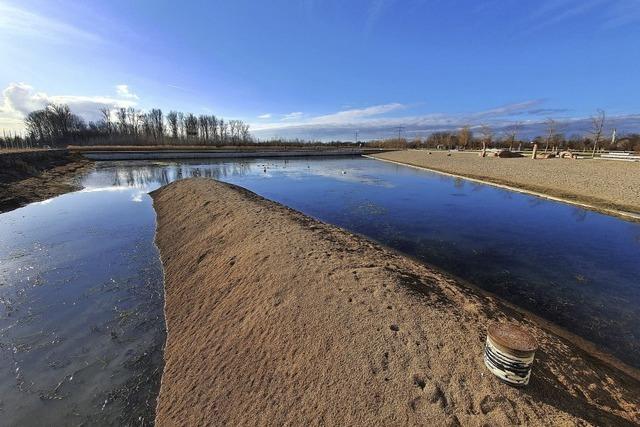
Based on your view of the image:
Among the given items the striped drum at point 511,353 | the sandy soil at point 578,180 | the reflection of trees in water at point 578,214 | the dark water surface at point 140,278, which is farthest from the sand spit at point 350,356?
the sandy soil at point 578,180

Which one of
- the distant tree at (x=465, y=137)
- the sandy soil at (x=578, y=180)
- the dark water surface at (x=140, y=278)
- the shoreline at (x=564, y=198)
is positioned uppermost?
the distant tree at (x=465, y=137)

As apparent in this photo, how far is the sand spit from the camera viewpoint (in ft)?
10.8

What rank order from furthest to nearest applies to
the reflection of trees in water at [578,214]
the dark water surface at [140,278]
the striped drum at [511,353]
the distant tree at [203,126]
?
the distant tree at [203,126], the reflection of trees in water at [578,214], the dark water surface at [140,278], the striped drum at [511,353]

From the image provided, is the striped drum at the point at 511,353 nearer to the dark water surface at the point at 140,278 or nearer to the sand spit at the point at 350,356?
the sand spit at the point at 350,356

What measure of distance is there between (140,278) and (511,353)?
345 inches

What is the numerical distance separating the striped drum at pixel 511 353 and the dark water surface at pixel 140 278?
337 centimetres

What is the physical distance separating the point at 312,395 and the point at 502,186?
24144mm

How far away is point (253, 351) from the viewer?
4504mm

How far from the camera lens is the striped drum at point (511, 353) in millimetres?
3111

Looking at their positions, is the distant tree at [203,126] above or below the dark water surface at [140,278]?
above

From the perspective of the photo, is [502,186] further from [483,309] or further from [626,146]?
[626,146]

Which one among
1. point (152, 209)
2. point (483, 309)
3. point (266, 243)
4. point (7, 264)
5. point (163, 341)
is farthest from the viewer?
point (152, 209)

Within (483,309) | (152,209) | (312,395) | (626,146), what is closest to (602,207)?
(483,309)

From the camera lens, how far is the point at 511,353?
3.14m
